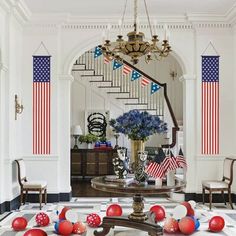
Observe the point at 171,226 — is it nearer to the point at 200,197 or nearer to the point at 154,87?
the point at 200,197

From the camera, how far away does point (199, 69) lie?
8594 mm

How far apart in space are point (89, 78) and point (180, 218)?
7604 millimetres

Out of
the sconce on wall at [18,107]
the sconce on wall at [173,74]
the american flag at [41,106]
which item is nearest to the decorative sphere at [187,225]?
the american flag at [41,106]

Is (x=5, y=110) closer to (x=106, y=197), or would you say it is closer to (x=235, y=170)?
(x=106, y=197)

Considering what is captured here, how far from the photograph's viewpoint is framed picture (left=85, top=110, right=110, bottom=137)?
1277 centimetres

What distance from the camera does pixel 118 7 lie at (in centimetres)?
796

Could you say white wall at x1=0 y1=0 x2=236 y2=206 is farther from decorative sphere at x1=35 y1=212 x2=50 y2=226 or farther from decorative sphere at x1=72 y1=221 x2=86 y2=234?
decorative sphere at x1=72 y1=221 x2=86 y2=234

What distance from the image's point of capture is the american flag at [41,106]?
853cm

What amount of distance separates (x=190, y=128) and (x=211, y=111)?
1.82 ft

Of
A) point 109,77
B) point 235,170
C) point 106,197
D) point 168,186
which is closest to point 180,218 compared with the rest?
point 168,186

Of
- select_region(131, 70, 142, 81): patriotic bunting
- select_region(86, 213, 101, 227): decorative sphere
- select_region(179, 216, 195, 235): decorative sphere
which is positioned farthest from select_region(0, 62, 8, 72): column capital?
select_region(131, 70, 142, 81): patriotic bunting

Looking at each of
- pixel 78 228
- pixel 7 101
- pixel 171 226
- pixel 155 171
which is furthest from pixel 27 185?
pixel 155 171

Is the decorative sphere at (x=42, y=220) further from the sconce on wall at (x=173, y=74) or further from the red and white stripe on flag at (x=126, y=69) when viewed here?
the sconce on wall at (x=173, y=74)

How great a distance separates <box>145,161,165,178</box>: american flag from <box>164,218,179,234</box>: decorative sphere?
84 cm
